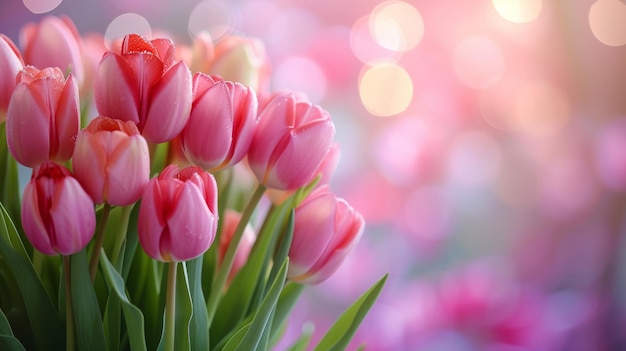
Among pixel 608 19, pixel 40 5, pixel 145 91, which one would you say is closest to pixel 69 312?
pixel 145 91

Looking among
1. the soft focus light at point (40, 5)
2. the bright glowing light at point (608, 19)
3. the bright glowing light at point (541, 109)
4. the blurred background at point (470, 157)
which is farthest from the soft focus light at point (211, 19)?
the bright glowing light at point (608, 19)

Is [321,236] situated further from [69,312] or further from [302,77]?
[302,77]

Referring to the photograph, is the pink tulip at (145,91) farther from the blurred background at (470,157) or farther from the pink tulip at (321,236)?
the blurred background at (470,157)

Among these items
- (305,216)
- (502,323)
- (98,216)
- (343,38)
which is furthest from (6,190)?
(502,323)

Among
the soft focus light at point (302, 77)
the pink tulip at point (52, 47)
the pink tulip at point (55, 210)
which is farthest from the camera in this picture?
the soft focus light at point (302, 77)

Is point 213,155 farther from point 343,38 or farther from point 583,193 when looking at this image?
point 583,193

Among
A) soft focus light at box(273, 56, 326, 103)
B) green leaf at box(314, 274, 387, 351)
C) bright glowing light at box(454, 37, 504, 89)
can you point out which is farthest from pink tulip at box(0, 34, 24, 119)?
bright glowing light at box(454, 37, 504, 89)

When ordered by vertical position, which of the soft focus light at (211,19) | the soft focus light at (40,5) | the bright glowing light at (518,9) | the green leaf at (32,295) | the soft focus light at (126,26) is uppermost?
the bright glowing light at (518,9)

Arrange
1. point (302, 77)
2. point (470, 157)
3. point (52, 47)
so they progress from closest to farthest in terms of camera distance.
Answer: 1. point (52, 47)
2. point (302, 77)
3. point (470, 157)
